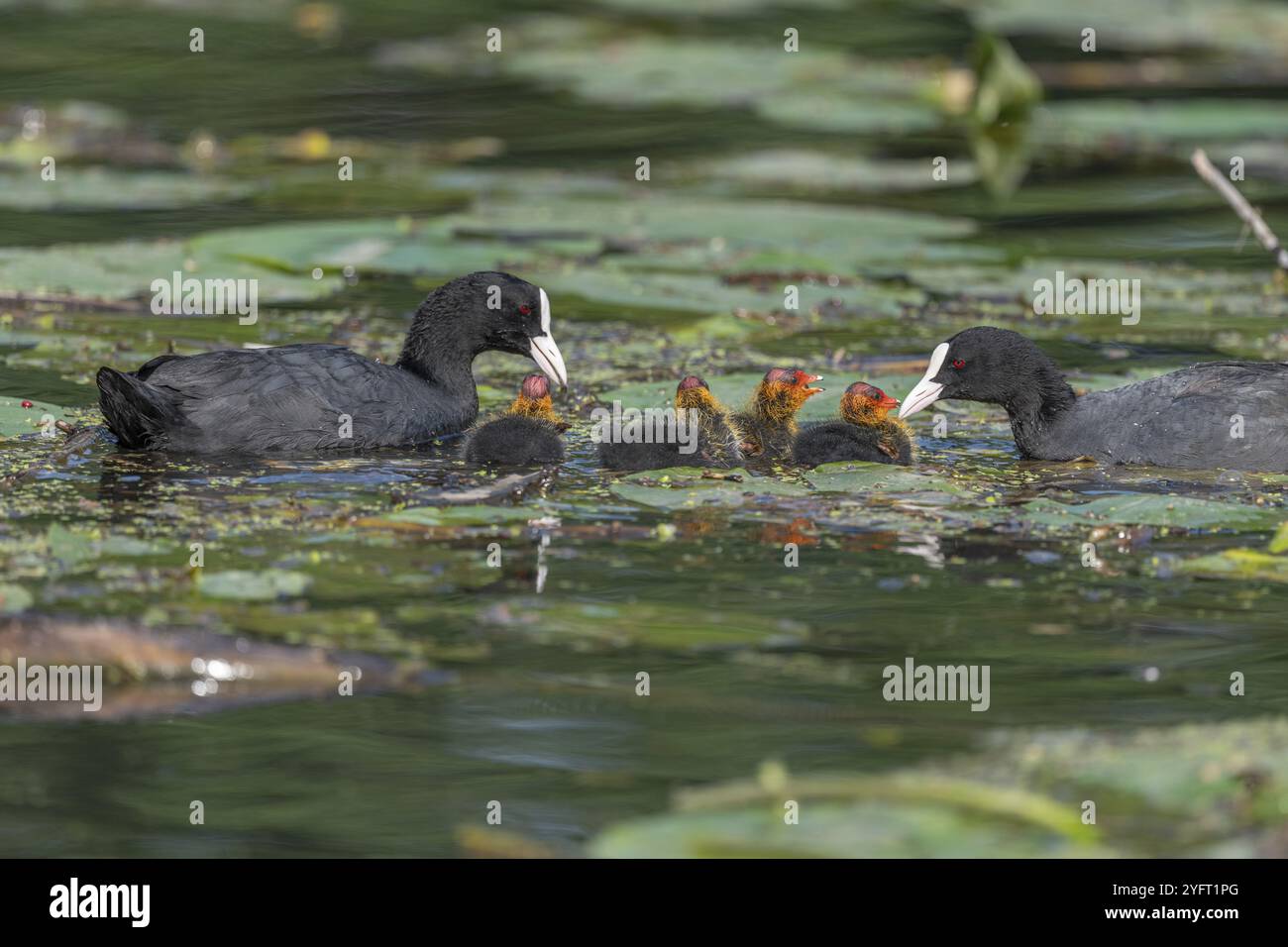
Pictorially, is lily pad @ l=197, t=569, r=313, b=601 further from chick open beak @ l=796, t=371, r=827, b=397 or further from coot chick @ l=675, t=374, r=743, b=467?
chick open beak @ l=796, t=371, r=827, b=397

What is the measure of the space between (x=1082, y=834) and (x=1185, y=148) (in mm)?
13772

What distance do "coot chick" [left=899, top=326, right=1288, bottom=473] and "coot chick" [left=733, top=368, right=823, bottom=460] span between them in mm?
505

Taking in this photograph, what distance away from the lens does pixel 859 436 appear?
829 centimetres

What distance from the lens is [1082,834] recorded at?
4.45m

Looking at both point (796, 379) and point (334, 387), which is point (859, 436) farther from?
point (334, 387)

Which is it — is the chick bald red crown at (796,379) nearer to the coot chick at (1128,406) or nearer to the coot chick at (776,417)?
the coot chick at (776,417)

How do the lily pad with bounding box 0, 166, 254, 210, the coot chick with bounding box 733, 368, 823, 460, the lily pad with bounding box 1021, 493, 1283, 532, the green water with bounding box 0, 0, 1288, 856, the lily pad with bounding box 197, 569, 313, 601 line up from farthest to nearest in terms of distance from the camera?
the lily pad with bounding box 0, 166, 254, 210, the coot chick with bounding box 733, 368, 823, 460, the lily pad with bounding box 1021, 493, 1283, 532, the lily pad with bounding box 197, 569, 313, 601, the green water with bounding box 0, 0, 1288, 856

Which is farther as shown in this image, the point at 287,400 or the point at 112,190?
the point at 112,190

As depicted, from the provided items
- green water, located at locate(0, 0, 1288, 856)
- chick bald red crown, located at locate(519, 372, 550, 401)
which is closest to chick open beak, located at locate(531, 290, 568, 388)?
green water, located at locate(0, 0, 1288, 856)

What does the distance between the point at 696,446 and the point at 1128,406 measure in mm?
2005

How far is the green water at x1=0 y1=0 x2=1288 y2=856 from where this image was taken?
5125 mm

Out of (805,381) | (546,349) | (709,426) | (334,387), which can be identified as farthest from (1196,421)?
(334,387)

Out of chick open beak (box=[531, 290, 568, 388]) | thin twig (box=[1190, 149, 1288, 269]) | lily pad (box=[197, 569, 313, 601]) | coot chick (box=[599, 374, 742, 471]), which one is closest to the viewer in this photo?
lily pad (box=[197, 569, 313, 601])
